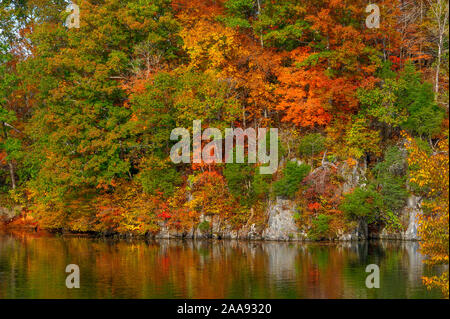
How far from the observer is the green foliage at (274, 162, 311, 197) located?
1416 inches

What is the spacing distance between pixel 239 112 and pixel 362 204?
381 inches

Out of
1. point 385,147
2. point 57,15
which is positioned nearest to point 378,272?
point 385,147

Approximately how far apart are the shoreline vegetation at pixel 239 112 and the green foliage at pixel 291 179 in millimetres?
65

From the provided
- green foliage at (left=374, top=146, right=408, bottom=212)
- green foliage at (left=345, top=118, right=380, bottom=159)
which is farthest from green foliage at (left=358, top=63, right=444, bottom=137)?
green foliage at (left=374, top=146, right=408, bottom=212)

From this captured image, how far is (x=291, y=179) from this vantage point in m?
36.0

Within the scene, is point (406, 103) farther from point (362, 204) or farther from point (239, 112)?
point (239, 112)

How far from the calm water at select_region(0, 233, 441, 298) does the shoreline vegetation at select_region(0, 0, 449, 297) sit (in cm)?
270

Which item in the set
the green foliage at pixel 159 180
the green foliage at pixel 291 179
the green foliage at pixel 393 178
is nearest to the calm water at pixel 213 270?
the green foliage at pixel 393 178

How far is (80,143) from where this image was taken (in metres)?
40.8

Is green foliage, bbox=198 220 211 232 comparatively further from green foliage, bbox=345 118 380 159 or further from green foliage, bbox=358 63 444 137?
green foliage, bbox=358 63 444 137

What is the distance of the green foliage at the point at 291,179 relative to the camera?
36.0 metres

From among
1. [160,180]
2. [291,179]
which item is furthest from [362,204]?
[160,180]

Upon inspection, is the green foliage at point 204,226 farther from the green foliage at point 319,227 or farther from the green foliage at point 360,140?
the green foliage at point 360,140

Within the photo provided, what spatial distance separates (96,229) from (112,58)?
1129 centimetres
